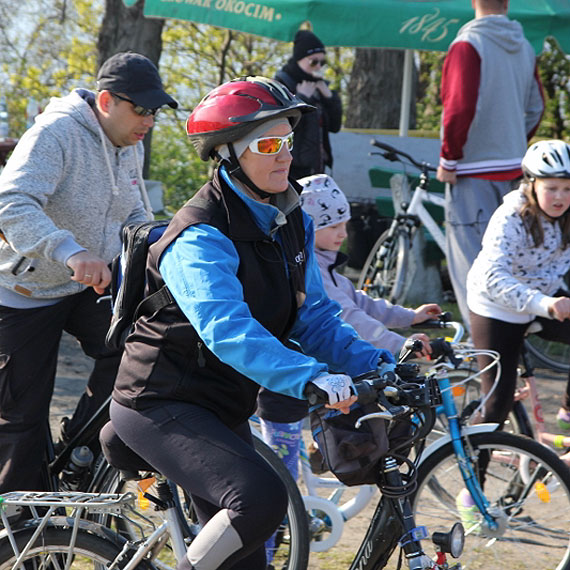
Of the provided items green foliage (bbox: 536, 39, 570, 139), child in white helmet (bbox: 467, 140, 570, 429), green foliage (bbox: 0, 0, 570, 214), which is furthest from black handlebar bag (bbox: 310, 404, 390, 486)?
green foliage (bbox: 536, 39, 570, 139)

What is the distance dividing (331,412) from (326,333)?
0.82 feet

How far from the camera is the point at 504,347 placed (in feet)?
15.1

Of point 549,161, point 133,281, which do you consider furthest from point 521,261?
point 133,281

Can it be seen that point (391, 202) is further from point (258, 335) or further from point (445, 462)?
point (258, 335)

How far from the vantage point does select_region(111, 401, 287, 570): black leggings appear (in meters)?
2.69

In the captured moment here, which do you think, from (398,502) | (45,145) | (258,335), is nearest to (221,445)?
(258,335)

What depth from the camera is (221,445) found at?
2.76m

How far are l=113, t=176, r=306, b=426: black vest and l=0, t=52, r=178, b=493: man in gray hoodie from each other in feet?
2.94

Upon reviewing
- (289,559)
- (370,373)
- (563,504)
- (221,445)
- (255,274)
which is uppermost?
(255,274)

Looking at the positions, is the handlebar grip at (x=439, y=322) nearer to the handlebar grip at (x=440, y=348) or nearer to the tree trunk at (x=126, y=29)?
the handlebar grip at (x=440, y=348)

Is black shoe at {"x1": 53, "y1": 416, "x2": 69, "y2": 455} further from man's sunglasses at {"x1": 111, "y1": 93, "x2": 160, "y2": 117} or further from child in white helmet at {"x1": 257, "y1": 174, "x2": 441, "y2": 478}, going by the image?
man's sunglasses at {"x1": 111, "y1": 93, "x2": 160, "y2": 117}

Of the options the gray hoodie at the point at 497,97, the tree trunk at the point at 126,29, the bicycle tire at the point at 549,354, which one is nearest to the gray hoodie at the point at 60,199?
the gray hoodie at the point at 497,97

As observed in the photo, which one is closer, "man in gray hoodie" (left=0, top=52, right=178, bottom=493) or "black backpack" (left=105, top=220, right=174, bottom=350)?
"black backpack" (left=105, top=220, right=174, bottom=350)

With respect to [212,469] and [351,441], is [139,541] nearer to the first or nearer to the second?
[212,469]
